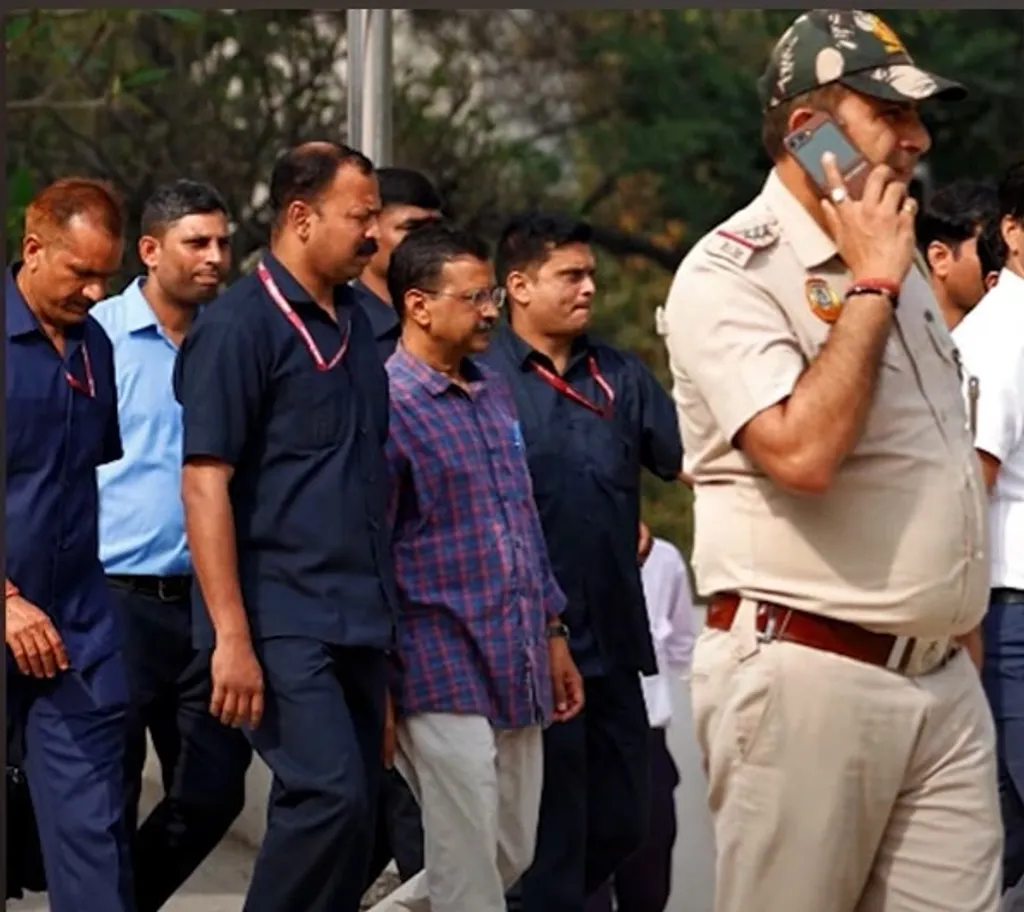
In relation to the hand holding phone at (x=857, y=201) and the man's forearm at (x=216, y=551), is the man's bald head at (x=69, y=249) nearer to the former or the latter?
the man's forearm at (x=216, y=551)

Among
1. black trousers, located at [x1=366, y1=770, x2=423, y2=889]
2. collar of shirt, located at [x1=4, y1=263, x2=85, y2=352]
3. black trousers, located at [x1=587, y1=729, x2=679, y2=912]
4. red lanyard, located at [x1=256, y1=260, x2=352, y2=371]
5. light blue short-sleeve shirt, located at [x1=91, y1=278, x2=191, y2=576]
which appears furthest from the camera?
black trousers, located at [x1=587, y1=729, x2=679, y2=912]

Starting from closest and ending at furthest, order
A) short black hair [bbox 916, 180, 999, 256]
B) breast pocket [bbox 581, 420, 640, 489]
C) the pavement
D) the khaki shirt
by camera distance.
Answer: the khaki shirt → breast pocket [bbox 581, 420, 640, 489] → short black hair [bbox 916, 180, 999, 256] → the pavement

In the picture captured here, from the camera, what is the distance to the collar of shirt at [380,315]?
7.11 meters

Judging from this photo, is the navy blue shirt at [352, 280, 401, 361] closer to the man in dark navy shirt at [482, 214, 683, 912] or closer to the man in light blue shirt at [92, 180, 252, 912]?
the man in dark navy shirt at [482, 214, 683, 912]

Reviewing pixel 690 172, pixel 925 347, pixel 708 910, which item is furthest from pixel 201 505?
pixel 690 172

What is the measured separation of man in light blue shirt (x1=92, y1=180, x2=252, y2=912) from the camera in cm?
707

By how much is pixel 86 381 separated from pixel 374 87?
7.55 feet

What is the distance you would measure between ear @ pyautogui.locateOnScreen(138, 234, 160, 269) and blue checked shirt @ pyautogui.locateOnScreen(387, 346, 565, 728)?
4.32ft

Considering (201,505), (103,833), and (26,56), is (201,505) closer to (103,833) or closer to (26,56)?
(103,833)

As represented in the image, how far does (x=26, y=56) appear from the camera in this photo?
12.3 metres

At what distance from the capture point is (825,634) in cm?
446

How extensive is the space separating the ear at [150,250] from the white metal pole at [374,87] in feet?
3.62

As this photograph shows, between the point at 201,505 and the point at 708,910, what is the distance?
3582 millimetres

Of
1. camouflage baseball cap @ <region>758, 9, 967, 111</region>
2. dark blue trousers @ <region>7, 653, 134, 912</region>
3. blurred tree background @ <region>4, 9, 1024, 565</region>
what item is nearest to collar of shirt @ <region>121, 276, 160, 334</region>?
dark blue trousers @ <region>7, 653, 134, 912</region>
